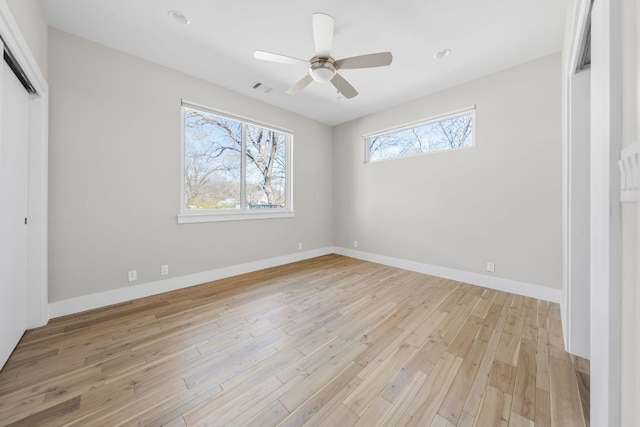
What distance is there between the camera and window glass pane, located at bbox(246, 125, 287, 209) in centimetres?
379

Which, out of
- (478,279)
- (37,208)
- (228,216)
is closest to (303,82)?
(228,216)

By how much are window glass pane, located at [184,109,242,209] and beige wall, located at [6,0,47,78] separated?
4.03 feet

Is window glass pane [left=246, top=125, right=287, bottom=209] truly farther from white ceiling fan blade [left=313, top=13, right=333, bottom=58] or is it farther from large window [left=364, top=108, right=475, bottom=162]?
white ceiling fan blade [left=313, top=13, right=333, bottom=58]

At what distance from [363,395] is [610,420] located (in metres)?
1.02

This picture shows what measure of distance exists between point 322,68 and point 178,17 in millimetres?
1363

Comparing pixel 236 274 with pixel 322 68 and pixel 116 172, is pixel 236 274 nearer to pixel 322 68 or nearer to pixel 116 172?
pixel 116 172

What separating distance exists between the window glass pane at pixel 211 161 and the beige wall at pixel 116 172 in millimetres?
178

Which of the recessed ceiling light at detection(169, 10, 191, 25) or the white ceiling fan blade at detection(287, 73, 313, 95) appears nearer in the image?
the recessed ceiling light at detection(169, 10, 191, 25)

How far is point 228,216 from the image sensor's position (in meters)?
3.44

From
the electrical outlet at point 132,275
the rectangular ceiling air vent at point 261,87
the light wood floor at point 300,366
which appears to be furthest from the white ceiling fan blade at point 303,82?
the electrical outlet at point 132,275

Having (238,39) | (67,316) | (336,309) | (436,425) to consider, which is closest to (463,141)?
(336,309)

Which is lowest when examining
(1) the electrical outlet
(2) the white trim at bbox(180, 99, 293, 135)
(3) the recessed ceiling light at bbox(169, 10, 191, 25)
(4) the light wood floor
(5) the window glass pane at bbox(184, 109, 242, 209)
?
(4) the light wood floor

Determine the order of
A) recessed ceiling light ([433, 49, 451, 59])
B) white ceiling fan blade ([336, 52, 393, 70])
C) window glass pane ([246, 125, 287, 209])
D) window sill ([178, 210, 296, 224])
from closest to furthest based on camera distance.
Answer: white ceiling fan blade ([336, 52, 393, 70]) → recessed ceiling light ([433, 49, 451, 59]) → window sill ([178, 210, 296, 224]) → window glass pane ([246, 125, 287, 209])

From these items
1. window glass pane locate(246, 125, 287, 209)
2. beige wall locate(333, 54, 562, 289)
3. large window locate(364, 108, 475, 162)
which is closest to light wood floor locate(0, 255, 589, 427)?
beige wall locate(333, 54, 562, 289)
